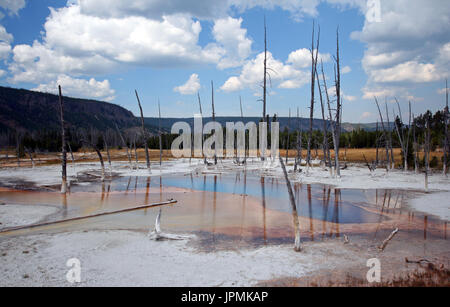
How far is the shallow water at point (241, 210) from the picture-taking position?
12.5 m

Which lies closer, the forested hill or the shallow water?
the shallow water

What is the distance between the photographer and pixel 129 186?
26.1 metres

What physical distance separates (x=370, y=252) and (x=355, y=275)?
224cm

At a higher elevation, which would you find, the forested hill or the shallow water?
the forested hill

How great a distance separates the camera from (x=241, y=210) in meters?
16.7

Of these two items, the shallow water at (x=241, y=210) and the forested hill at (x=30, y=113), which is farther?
the forested hill at (x=30, y=113)

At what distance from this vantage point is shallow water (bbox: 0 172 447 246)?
41.1ft

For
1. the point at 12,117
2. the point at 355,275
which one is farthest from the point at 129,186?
the point at 12,117

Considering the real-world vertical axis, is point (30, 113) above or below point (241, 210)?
above

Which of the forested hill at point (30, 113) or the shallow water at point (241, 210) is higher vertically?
the forested hill at point (30, 113)

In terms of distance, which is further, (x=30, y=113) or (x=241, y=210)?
(x=30, y=113)
